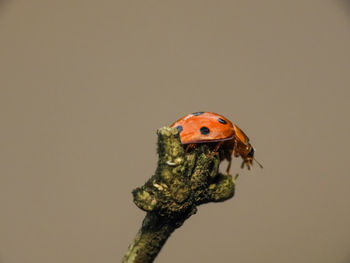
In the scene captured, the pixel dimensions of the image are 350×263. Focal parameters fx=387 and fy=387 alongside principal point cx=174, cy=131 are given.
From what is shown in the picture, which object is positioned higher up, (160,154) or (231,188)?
(160,154)

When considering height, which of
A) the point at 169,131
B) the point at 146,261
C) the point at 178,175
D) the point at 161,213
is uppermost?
the point at 169,131

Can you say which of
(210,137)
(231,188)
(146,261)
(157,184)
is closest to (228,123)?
(210,137)

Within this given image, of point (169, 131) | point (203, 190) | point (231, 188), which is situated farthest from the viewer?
point (231, 188)

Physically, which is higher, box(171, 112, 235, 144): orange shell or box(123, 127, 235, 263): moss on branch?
box(171, 112, 235, 144): orange shell

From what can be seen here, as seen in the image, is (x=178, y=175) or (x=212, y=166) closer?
(x=178, y=175)

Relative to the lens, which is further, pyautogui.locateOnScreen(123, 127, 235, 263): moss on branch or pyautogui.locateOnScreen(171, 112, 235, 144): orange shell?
pyautogui.locateOnScreen(171, 112, 235, 144): orange shell

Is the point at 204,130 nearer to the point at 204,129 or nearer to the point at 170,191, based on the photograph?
the point at 204,129

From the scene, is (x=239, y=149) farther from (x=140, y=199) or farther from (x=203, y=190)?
(x=140, y=199)
